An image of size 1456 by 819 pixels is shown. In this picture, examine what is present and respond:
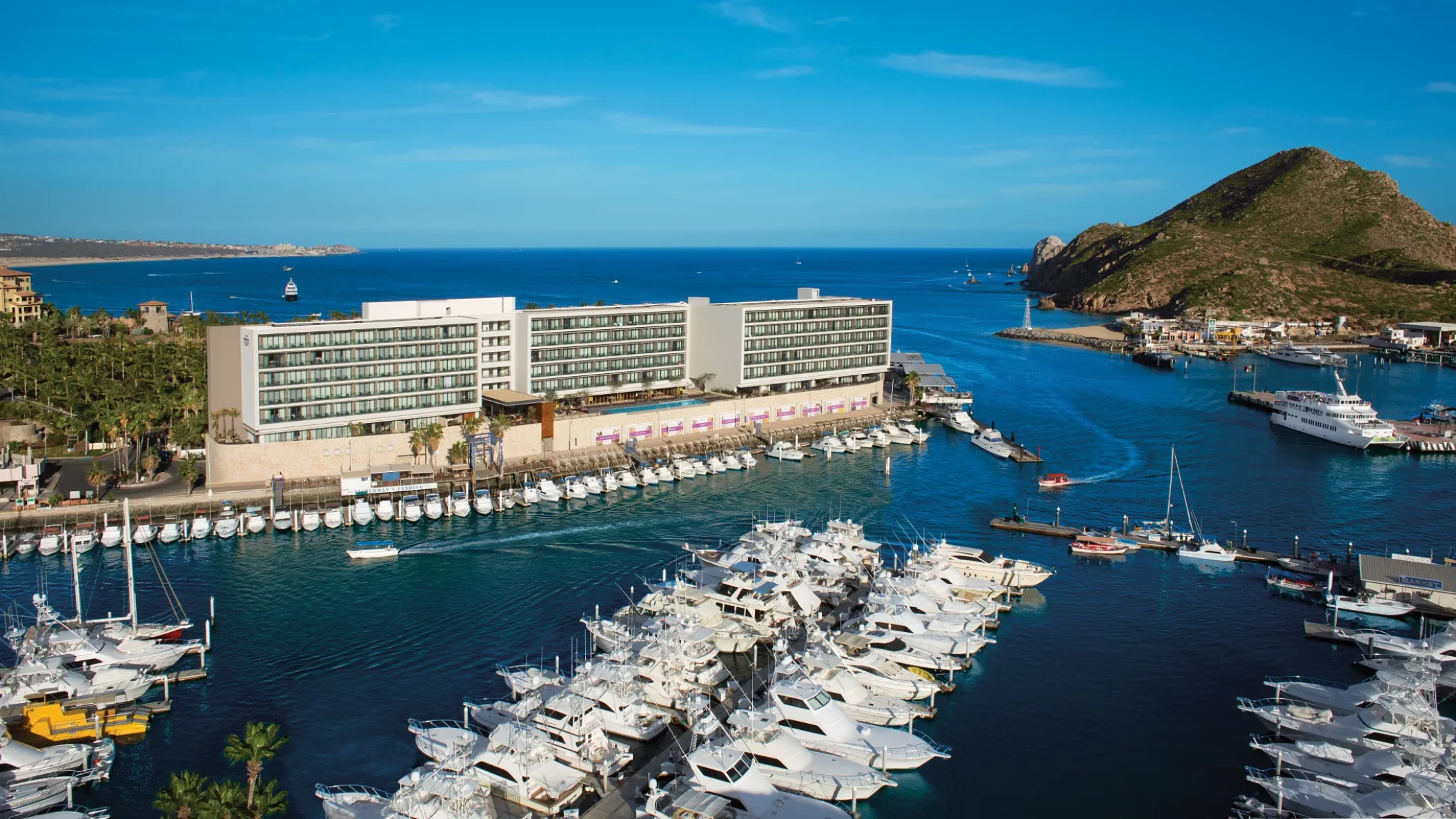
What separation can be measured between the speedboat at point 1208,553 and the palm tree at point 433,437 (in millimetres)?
53710

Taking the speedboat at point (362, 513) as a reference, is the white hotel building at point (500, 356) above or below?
above

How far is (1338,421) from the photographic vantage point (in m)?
107

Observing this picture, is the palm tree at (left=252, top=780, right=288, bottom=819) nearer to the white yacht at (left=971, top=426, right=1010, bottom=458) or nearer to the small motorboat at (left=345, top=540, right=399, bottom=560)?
the small motorboat at (left=345, top=540, right=399, bottom=560)

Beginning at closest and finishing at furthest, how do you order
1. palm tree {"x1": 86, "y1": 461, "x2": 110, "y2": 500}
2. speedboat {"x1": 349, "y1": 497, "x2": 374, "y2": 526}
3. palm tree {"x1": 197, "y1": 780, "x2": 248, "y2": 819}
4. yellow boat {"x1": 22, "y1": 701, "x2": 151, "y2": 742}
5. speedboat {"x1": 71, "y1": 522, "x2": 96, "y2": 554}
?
palm tree {"x1": 197, "y1": 780, "x2": 248, "y2": 819} → yellow boat {"x1": 22, "y1": 701, "x2": 151, "y2": 742} → speedboat {"x1": 71, "y1": 522, "x2": 96, "y2": 554} → palm tree {"x1": 86, "y1": 461, "x2": 110, "y2": 500} → speedboat {"x1": 349, "y1": 497, "x2": 374, "y2": 526}

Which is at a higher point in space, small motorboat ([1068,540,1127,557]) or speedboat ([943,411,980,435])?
speedboat ([943,411,980,435])

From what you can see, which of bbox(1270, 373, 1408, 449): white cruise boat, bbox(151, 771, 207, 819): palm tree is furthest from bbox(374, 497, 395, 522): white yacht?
bbox(1270, 373, 1408, 449): white cruise boat

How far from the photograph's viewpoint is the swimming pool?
93.8 meters

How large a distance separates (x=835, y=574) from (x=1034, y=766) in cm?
1991

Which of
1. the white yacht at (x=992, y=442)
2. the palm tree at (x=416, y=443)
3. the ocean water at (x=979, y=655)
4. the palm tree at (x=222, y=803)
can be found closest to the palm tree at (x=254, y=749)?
the palm tree at (x=222, y=803)

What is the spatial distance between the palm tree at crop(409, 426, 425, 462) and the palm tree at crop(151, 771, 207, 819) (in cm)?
4965

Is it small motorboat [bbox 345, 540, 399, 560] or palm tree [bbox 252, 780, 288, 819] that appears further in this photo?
small motorboat [bbox 345, 540, 399, 560]

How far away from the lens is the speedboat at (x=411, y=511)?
73.7m

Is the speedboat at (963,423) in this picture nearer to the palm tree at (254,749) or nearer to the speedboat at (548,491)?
the speedboat at (548,491)

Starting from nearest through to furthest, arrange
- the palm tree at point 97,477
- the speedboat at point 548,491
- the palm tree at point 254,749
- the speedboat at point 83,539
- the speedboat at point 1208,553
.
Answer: the palm tree at point 254,749
the speedboat at point 83,539
the speedboat at point 1208,553
the palm tree at point 97,477
the speedboat at point 548,491
